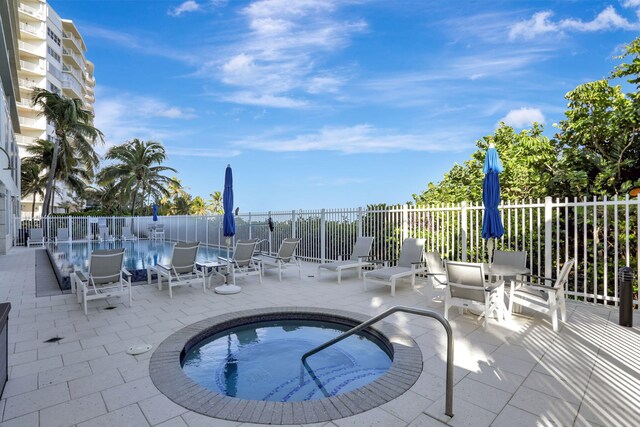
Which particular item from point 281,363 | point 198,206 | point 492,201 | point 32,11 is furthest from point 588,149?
point 32,11

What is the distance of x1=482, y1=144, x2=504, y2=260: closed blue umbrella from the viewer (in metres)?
6.31

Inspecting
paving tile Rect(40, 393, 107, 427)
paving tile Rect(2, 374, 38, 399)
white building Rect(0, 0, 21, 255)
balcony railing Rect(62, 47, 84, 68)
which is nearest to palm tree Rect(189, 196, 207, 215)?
white building Rect(0, 0, 21, 255)

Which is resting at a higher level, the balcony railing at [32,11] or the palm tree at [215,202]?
the balcony railing at [32,11]

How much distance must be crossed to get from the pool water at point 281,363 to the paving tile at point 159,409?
0.67m

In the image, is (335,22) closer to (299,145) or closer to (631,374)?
(631,374)

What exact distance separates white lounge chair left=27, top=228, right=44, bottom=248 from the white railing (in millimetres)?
11020

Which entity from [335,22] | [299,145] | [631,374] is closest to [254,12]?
[335,22]

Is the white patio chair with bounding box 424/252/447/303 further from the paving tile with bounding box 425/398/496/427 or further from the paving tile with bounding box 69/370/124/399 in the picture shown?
the paving tile with bounding box 69/370/124/399

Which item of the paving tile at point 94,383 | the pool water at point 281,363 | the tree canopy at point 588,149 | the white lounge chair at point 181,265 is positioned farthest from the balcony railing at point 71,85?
the paving tile at point 94,383

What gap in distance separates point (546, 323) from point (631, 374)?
1583mm

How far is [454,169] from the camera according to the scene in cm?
1564

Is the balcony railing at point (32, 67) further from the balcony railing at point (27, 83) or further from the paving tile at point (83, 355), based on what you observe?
the paving tile at point (83, 355)

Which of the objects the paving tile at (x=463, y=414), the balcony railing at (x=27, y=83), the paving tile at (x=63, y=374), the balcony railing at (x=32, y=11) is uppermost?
the balcony railing at (x=32, y=11)

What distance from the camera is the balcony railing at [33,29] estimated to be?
121 ft
